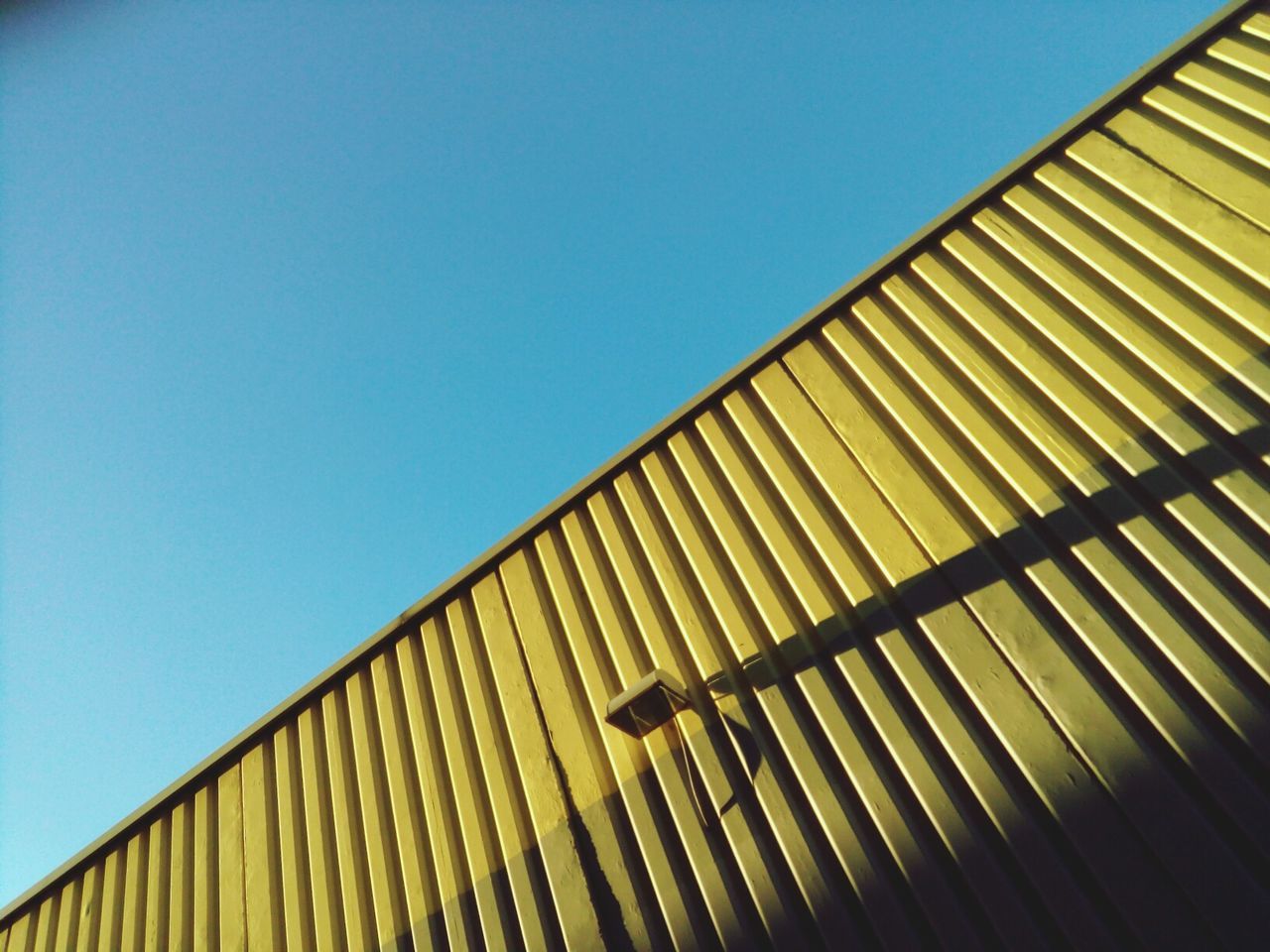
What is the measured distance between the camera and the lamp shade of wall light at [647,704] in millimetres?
3543

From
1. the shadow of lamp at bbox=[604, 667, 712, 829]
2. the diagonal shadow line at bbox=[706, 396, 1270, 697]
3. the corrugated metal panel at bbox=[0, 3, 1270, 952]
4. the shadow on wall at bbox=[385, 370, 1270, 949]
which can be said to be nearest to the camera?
the shadow on wall at bbox=[385, 370, 1270, 949]

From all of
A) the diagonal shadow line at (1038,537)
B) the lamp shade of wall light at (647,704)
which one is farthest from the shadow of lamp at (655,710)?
the diagonal shadow line at (1038,537)

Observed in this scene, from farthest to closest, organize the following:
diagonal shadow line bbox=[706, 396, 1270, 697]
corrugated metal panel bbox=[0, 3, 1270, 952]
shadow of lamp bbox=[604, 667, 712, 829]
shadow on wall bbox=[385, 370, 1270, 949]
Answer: shadow of lamp bbox=[604, 667, 712, 829] → diagonal shadow line bbox=[706, 396, 1270, 697] → corrugated metal panel bbox=[0, 3, 1270, 952] → shadow on wall bbox=[385, 370, 1270, 949]

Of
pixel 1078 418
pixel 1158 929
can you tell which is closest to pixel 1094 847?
pixel 1158 929

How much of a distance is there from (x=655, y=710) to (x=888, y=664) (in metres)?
1.06

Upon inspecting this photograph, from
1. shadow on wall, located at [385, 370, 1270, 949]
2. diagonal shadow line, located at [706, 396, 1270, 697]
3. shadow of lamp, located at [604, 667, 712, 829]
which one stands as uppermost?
shadow of lamp, located at [604, 667, 712, 829]

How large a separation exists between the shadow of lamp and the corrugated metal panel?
0.04 meters

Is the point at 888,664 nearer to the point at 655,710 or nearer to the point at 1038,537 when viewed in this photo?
the point at 1038,537

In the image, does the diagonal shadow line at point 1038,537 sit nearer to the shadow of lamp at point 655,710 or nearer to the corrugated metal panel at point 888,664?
the corrugated metal panel at point 888,664

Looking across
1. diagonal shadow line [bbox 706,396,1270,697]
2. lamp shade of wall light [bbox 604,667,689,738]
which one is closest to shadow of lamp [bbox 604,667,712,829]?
lamp shade of wall light [bbox 604,667,689,738]

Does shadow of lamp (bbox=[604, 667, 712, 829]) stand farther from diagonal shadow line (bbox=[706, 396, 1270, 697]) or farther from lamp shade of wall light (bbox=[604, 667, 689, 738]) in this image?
diagonal shadow line (bbox=[706, 396, 1270, 697])

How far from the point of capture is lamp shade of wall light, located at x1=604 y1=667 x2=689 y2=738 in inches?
139

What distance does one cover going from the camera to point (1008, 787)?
2.89m

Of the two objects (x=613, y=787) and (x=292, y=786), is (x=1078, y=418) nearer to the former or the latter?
(x=613, y=787)
